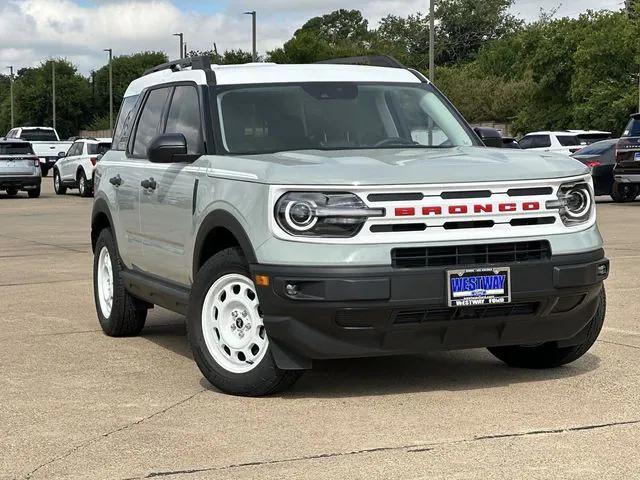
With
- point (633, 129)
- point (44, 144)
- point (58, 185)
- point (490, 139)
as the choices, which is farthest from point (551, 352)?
point (44, 144)

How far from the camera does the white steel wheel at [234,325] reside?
6.64 meters

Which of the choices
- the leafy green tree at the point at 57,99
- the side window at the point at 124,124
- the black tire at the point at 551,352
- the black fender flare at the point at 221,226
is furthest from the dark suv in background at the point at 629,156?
the leafy green tree at the point at 57,99

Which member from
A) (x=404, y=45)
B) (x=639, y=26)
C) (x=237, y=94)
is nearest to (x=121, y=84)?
(x=404, y=45)

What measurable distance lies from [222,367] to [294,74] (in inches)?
82.2

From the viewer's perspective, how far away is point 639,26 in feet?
146

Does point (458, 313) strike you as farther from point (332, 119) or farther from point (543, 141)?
point (543, 141)

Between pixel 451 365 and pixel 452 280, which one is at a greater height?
pixel 452 280

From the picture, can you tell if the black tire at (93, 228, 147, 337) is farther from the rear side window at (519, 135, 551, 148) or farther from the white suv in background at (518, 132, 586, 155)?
the rear side window at (519, 135, 551, 148)

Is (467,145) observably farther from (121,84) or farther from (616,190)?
(121,84)

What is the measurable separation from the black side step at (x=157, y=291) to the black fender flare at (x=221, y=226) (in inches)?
14.3

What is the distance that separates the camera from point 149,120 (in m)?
8.70

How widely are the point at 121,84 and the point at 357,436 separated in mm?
110058

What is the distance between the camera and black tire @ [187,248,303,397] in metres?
6.55

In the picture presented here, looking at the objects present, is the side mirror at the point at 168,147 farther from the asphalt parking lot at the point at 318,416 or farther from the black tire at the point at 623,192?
the black tire at the point at 623,192
